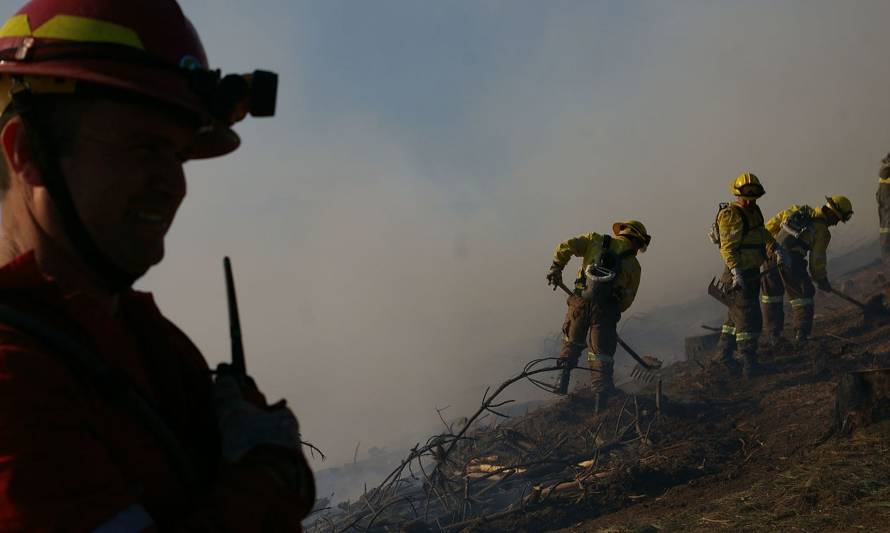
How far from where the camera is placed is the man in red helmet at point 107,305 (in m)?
1.09

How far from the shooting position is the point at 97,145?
4.44 ft

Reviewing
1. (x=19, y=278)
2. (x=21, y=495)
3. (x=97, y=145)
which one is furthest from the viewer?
(x=97, y=145)

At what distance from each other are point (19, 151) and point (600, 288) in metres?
9.26

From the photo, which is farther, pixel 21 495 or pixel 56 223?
pixel 56 223

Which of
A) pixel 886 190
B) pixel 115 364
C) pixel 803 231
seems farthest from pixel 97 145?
pixel 886 190

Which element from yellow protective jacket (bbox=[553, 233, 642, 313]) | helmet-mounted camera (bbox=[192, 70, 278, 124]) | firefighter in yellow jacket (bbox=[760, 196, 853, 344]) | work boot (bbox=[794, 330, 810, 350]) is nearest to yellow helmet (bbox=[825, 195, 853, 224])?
firefighter in yellow jacket (bbox=[760, 196, 853, 344])

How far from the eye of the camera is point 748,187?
401 inches

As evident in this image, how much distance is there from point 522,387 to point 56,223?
26.1m

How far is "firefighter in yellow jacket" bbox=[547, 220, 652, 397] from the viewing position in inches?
395

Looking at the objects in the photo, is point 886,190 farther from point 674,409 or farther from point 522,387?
point 522,387

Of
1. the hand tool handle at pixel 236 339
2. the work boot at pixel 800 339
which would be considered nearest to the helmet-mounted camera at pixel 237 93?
the hand tool handle at pixel 236 339

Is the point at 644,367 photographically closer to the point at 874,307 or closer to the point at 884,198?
the point at 874,307

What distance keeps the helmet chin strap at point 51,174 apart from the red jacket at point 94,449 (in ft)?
0.35

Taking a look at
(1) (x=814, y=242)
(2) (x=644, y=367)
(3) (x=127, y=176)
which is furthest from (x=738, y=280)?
(3) (x=127, y=176)
